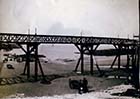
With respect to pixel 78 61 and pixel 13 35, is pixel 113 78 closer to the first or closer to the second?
pixel 78 61

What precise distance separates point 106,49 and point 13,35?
972 millimetres

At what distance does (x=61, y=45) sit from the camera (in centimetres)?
326

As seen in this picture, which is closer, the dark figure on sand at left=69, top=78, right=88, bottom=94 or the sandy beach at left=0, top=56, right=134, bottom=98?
the sandy beach at left=0, top=56, right=134, bottom=98

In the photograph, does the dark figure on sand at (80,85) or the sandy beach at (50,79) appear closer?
the sandy beach at (50,79)

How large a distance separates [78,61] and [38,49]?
0.43 metres

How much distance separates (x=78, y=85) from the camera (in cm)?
334

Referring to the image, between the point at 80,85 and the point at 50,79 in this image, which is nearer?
the point at 50,79

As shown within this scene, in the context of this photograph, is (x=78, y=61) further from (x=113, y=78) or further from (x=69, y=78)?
(x=113, y=78)

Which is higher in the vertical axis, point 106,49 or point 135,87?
point 106,49

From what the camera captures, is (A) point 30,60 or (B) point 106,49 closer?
(A) point 30,60

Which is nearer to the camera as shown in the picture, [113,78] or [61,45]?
[61,45]

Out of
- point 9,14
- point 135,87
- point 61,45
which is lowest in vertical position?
point 135,87

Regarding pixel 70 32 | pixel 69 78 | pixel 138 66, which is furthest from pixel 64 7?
pixel 138 66

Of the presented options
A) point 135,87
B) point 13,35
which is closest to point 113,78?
point 135,87
